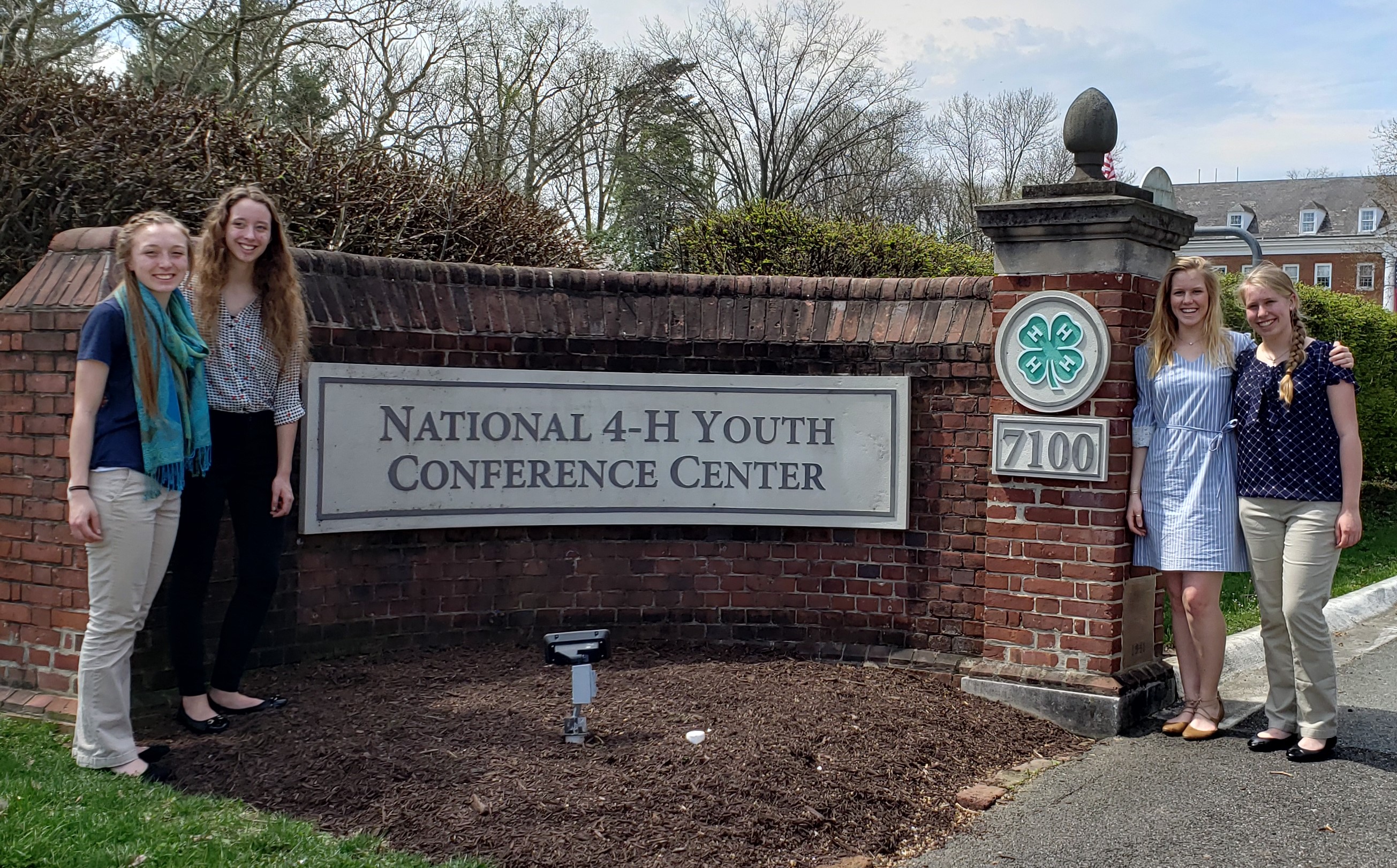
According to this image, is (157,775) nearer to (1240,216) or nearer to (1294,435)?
(1294,435)

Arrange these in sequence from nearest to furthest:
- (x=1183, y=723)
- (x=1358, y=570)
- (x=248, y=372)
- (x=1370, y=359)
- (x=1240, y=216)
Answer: (x=248, y=372)
(x=1183, y=723)
(x=1358, y=570)
(x=1370, y=359)
(x=1240, y=216)

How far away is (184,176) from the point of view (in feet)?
18.2

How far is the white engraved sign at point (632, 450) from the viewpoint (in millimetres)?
4969

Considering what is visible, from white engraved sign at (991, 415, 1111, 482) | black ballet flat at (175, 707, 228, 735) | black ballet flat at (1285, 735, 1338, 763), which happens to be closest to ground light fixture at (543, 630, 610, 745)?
black ballet flat at (175, 707, 228, 735)

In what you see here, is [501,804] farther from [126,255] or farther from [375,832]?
[126,255]

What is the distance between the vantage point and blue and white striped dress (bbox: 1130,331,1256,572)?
4.42 metres

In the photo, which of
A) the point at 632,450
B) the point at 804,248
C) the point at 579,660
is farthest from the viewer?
the point at 804,248

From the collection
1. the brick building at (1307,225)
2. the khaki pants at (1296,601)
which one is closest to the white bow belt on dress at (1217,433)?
the khaki pants at (1296,601)

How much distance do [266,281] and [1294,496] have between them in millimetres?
3956

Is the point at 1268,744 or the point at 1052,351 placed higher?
the point at 1052,351

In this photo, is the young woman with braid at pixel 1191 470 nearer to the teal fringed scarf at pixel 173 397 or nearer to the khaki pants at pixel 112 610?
the teal fringed scarf at pixel 173 397

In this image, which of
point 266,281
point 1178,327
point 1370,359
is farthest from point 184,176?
point 1370,359

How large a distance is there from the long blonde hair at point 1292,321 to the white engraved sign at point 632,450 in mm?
1513

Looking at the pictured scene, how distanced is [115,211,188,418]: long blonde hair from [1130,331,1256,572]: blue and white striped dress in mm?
3724
